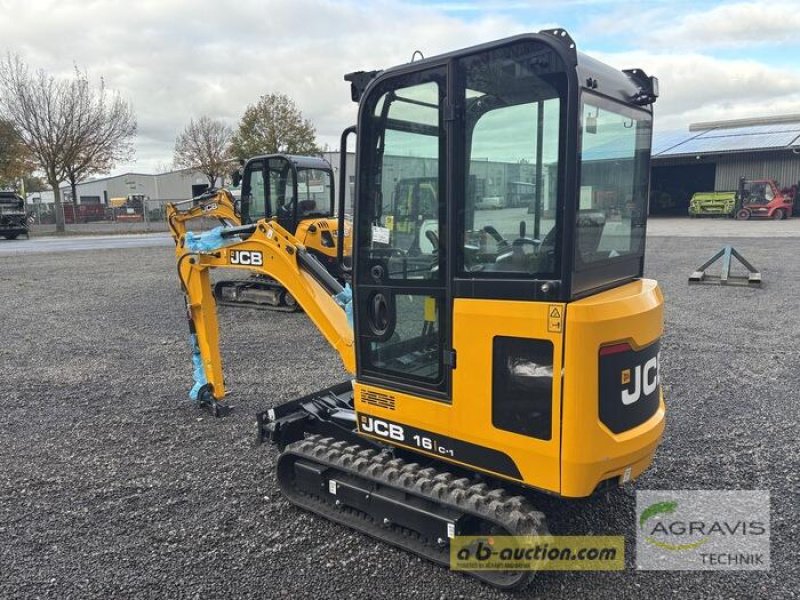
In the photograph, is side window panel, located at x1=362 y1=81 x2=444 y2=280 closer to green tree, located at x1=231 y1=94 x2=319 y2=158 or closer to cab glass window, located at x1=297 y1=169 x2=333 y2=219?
cab glass window, located at x1=297 y1=169 x2=333 y2=219

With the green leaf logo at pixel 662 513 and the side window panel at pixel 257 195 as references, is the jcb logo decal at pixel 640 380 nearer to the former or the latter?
the green leaf logo at pixel 662 513

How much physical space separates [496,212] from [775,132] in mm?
41744

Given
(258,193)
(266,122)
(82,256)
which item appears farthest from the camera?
(266,122)

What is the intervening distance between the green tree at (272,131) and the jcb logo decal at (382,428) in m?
39.9

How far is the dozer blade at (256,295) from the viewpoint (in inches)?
446

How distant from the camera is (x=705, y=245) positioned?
2050 centimetres

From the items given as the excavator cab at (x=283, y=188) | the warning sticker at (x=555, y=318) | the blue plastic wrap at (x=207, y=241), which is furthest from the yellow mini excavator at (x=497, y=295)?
the excavator cab at (x=283, y=188)

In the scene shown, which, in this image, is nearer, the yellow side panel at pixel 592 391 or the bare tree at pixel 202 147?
the yellow side panel at pixel 592 391

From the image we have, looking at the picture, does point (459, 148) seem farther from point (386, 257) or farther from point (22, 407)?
point (22, 407)

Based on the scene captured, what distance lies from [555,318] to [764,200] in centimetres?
3538

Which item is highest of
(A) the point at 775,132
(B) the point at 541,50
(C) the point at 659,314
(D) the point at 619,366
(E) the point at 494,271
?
(A) the point at 775,132

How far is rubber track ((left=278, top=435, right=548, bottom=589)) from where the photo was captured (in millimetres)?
3104

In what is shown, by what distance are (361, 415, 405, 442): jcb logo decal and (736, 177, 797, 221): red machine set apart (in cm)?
3469

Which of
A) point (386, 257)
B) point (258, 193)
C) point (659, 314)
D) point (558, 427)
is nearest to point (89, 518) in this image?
point (386, 257)
